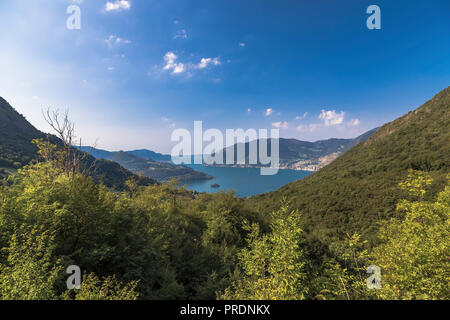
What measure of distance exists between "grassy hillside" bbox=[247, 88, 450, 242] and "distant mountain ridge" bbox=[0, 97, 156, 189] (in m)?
73.8

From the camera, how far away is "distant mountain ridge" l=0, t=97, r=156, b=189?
83.1m

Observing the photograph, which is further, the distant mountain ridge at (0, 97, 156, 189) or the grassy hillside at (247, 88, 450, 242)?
the distant mountain ridge at (0, 97, 156, 189)

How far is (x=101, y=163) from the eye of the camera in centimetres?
13388

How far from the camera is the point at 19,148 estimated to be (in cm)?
9831

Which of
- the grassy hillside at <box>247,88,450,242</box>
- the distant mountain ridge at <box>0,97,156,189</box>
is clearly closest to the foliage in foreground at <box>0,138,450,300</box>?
the grassy hillside at <box>247,88,450,242</box>

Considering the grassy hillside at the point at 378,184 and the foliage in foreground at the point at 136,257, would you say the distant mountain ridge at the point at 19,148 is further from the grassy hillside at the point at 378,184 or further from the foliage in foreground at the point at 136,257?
the grassy hillside at the point at 378,184

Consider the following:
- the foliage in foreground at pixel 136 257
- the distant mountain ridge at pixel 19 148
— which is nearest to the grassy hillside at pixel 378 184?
the foliage in foreground at pixel 136 257

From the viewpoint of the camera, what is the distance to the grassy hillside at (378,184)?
49281mm

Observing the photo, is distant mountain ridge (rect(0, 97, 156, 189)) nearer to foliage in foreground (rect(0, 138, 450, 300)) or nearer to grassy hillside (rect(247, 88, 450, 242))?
foliage in foreground (rect(0, 138, 450, 300))

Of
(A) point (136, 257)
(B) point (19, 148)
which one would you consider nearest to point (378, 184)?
(A) point (136, 257)

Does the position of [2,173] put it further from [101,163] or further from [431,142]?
[431,142]

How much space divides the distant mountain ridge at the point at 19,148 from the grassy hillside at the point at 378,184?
73.8 m
